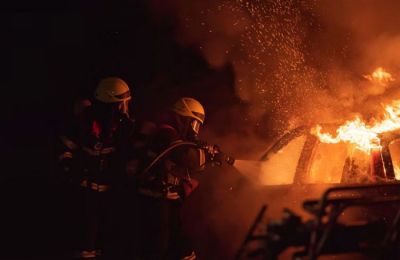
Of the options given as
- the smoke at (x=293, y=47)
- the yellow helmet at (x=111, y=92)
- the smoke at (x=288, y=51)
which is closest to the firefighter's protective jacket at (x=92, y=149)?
the yellow helmet at (x=111, y=92)

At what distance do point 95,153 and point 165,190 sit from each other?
94 centimetres

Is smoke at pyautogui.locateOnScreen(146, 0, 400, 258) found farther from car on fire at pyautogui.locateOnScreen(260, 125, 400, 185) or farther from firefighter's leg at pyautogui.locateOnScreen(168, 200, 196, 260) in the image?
firefighter's leg at pyautogui.locateOnScreen(168, 200, 196, 260)

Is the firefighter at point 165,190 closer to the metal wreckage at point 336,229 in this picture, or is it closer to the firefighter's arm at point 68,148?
the firefighter's arm at point 68,148

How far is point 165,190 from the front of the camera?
466 centimetres

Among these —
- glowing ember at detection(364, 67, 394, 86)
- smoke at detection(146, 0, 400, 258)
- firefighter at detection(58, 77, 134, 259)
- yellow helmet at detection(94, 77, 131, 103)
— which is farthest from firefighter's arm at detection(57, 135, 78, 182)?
glowing ember at detection(364, 67, 394, 86)

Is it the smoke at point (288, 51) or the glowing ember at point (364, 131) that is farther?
the smoke at point (288, 51)

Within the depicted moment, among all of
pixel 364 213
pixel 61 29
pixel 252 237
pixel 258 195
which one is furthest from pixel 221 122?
pixel 252 237

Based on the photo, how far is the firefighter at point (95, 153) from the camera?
15.6 feet

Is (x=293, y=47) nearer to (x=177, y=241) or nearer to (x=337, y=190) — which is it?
(x=177, y=241)

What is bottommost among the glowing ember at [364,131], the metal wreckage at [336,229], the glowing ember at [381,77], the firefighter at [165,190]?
the metal wreckage at [336,229]

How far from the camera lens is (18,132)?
7559 millimetres

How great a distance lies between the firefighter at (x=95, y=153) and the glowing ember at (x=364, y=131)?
8.72 ft

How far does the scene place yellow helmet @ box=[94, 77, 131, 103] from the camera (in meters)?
5.11

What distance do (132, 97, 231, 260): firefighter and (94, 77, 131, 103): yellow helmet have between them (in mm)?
677
